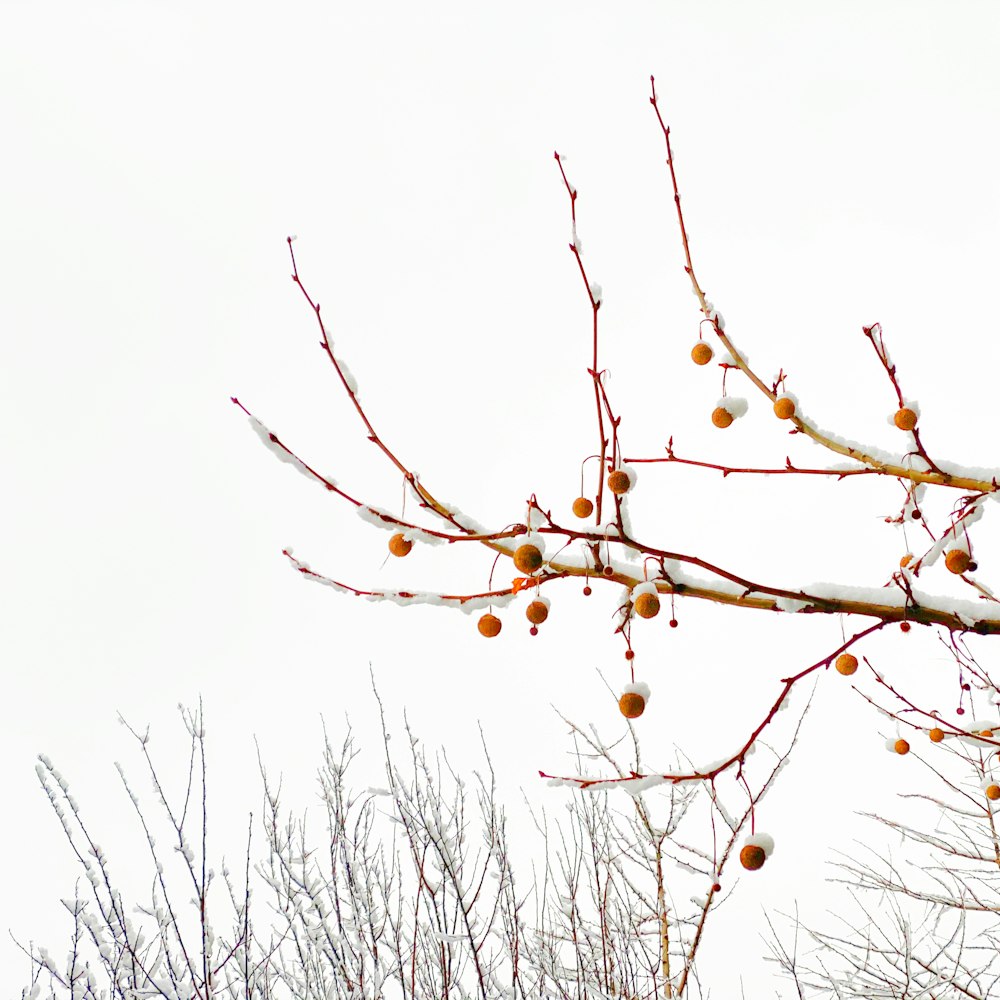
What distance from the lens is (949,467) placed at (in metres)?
2.03

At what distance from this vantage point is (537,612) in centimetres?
173

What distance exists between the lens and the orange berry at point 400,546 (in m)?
1.64

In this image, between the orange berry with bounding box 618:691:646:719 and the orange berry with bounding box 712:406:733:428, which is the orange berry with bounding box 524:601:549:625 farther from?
the orange berry with bounding box 712:406:733:428

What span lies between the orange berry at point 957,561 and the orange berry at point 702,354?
29.2 inches

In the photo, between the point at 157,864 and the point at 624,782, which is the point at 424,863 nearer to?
the point at 157,864

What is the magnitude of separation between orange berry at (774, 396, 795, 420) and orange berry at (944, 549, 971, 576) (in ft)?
1.61

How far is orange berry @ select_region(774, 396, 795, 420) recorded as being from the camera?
2021 millimetres

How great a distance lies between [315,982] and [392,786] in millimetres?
1316

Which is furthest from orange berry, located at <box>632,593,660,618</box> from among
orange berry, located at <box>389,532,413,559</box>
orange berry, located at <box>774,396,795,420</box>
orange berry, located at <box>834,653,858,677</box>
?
orange berry, located at <box>774,396,795,420</box>

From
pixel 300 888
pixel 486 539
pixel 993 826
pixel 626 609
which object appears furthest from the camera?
pixel 993 826

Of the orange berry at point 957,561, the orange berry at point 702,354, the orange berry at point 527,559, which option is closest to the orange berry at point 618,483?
the orange berry at point 527,559

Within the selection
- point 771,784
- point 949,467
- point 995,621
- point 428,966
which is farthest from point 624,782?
point 428,966

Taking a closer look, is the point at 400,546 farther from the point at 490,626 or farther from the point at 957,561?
the point at 957,561

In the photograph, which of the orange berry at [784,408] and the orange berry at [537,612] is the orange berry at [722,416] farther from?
the orange berry at [537,612]
